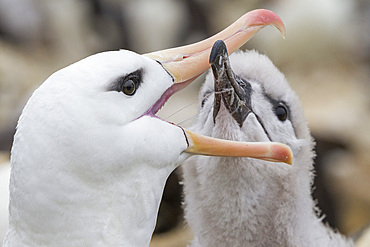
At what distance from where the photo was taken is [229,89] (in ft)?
3.11

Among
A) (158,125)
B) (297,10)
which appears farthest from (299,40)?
(158,125)

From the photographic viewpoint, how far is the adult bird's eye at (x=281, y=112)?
1.09 meters

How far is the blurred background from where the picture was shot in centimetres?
215

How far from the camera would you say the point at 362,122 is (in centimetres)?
223

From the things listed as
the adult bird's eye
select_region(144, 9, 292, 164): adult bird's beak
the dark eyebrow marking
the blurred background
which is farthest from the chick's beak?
the blurred background

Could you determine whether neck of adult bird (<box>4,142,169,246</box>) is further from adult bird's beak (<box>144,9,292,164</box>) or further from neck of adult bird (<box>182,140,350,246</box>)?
neck of adult bird (<box>182,140,350,246</box>)

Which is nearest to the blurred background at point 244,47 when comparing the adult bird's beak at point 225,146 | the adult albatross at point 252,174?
the adult albatross at point 252,174

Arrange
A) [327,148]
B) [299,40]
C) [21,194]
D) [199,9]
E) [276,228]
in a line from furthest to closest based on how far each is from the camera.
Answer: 1. [199,9]
2. [299,40]
3. [327,148]
4. [276,228]
5. [21,194]

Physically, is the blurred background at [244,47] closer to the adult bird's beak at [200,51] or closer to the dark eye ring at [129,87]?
the adult bird's beak at [200,51]

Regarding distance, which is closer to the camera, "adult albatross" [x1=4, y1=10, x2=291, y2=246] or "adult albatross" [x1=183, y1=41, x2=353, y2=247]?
"adult albatross" [x1=4, y1=10, x2=291, y2=246]

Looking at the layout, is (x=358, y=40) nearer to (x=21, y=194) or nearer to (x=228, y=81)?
(x=228, y=81)

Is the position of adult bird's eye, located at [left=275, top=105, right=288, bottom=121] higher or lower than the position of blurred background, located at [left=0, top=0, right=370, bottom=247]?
higher

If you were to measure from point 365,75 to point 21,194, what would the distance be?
212 cm

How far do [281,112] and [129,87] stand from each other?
427 mm
